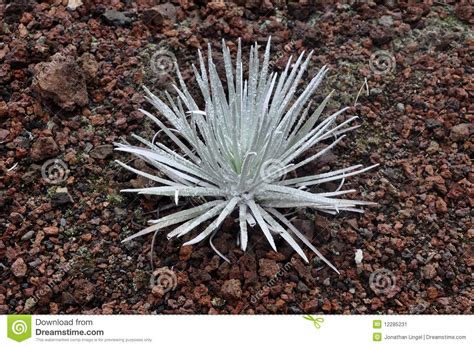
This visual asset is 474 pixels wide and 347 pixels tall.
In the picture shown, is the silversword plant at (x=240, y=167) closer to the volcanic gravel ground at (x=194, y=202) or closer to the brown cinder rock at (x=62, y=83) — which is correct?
the volcanic gravel ground at (x=194, y=202)

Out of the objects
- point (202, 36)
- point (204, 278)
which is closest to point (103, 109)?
point (202, 36)

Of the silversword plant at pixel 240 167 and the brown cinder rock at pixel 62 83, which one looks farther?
the brown cinder rock at pixel 62 83

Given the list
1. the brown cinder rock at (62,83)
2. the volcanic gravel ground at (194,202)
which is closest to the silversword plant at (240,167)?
the volcanic gravel ground at (194,202)

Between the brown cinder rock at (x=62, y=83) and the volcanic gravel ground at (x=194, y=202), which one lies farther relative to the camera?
the brown cinder rock at (x=62, y=83)

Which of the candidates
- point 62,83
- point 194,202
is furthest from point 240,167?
point 62,83

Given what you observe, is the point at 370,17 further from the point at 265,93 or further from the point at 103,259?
the point at 103,259

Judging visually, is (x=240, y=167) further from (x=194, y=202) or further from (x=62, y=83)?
(x=62, y=83)

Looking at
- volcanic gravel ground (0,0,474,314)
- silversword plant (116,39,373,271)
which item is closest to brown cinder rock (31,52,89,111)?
volcanic gravel ground (0,0,474,314)

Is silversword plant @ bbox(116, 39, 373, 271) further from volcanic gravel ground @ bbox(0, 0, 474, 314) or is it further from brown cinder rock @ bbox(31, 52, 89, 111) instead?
brown cinder rock @ bbox(31, 52, 89, 111)

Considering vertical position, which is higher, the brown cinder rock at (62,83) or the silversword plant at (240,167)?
the brown cinder rock at (62,83)
